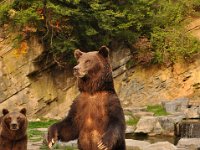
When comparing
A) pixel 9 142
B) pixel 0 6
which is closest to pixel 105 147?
pixel 9 142

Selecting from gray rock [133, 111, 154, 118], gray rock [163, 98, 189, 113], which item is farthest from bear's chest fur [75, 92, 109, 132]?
gray rock [163, 98, 189, 113]

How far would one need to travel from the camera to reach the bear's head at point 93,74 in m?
5.03

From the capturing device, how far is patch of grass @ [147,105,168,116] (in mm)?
18406

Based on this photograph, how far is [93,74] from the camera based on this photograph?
5070mm

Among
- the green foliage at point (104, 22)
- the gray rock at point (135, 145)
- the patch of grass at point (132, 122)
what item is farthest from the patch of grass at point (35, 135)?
the green foliage at point (104, 22)

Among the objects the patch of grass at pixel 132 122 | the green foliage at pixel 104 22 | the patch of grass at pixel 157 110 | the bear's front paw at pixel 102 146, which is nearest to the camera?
the bear's front paw at pixel 102 146

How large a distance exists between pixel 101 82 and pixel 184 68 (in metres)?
17.2

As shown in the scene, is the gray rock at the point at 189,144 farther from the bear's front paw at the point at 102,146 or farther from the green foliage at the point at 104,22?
the green foliage at the point at 104,22

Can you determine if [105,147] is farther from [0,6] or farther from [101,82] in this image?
[0,6]

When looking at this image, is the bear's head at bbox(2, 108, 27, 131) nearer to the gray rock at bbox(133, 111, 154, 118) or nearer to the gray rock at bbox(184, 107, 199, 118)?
the gray rock at bbox(133, 111, 154, 118)

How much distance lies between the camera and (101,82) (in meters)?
5.07

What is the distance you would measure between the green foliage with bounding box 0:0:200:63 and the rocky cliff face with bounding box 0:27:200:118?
64cm

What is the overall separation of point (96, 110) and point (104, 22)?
15.0 m

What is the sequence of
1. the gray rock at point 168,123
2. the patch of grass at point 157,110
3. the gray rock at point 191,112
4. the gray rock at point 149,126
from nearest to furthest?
the gray rock at point 149,126
the gray rock at point 168,123
the gray rock at point 191,112
the patch of grass at point 157,110
